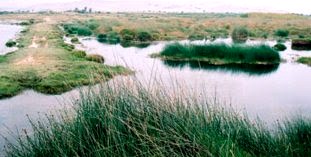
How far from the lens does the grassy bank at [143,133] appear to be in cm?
648

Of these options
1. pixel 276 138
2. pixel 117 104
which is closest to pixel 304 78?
pixel 276 138

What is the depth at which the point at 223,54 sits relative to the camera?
27875 mm

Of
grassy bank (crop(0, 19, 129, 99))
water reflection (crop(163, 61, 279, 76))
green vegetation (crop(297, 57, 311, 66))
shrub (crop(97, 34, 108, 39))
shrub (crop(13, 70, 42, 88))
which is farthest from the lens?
shrub (crop(97, 34, 108, 39))

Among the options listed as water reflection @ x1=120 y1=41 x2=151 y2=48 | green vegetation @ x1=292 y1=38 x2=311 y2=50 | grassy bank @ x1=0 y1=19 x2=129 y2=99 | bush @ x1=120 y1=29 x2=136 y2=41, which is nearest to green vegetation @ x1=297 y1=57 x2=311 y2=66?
green vegetation @ x1=292 y1=38 x2=311 y2=50

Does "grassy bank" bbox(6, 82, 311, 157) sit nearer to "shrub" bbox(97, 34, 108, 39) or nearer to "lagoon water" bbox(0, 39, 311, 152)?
"lagoon water" bbox(0, 39, 311, 152)

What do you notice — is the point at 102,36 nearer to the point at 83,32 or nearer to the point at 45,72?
the point at 83,32

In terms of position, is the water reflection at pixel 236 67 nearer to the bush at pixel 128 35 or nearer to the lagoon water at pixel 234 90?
the lagoon water at pixel 234 90

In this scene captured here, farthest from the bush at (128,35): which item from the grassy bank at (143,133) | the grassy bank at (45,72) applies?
the grassy bank at (143,133)

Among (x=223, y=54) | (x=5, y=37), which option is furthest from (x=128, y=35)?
(x=223, y=54)

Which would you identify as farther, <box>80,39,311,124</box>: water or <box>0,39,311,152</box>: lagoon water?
<box>80,39,311,124</box>: water

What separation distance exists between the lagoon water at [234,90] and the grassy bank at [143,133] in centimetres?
191

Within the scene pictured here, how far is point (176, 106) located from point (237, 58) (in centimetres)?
2071

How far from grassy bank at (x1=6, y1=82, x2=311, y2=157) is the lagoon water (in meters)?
1.91

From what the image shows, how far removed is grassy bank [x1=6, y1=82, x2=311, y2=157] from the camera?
6.48 m
